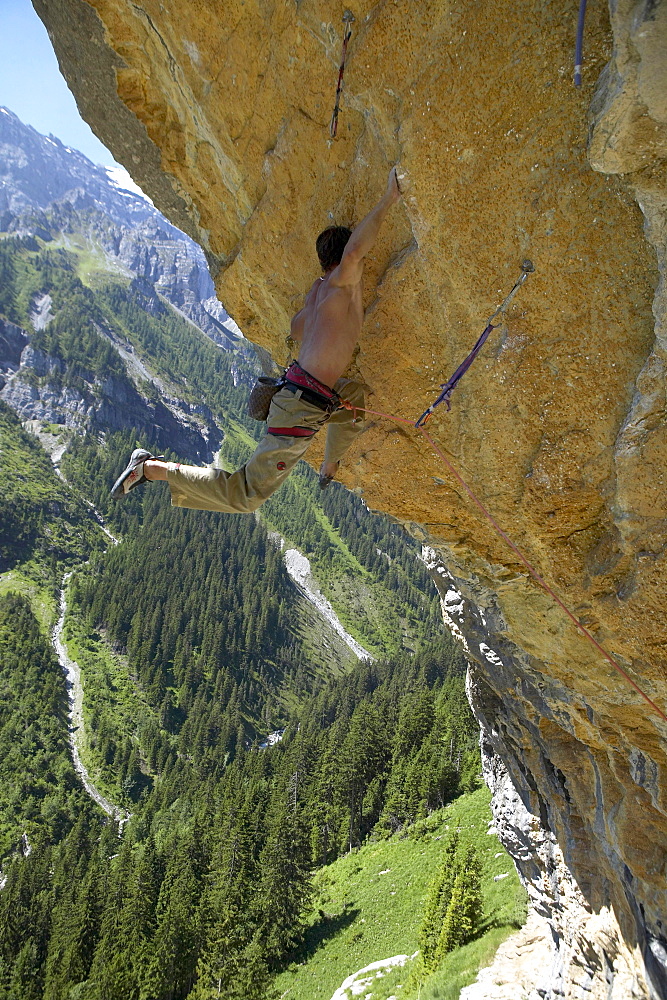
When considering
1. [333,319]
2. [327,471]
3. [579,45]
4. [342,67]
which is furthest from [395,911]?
[579,45]

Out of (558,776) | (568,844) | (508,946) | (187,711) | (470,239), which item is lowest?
(187,711)

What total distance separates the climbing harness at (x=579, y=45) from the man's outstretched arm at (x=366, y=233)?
1.19 metres

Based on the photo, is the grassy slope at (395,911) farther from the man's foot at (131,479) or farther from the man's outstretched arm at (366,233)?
the man's outstretched arm at (366,233)

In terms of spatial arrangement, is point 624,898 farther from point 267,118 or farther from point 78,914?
point 78,914

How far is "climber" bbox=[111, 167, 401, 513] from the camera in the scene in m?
4.44

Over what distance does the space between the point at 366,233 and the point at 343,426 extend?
6.36ft

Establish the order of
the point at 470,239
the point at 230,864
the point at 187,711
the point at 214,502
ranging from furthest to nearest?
the point at 187,711 → the point at 230,864 → the point at 214,502 → the point at 470,239

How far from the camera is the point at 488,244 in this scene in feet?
12.5

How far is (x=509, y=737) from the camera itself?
1115 centimetres

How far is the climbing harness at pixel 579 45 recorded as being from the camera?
9.29 feet

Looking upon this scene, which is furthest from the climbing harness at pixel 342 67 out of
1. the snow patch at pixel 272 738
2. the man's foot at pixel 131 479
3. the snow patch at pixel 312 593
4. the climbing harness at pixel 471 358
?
the snow patch at pixel 312 593

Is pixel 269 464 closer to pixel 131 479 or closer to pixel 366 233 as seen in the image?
pixel 131 479

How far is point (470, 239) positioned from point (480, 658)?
713 centimetres

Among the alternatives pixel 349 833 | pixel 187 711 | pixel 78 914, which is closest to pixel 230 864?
pixel 78 914
